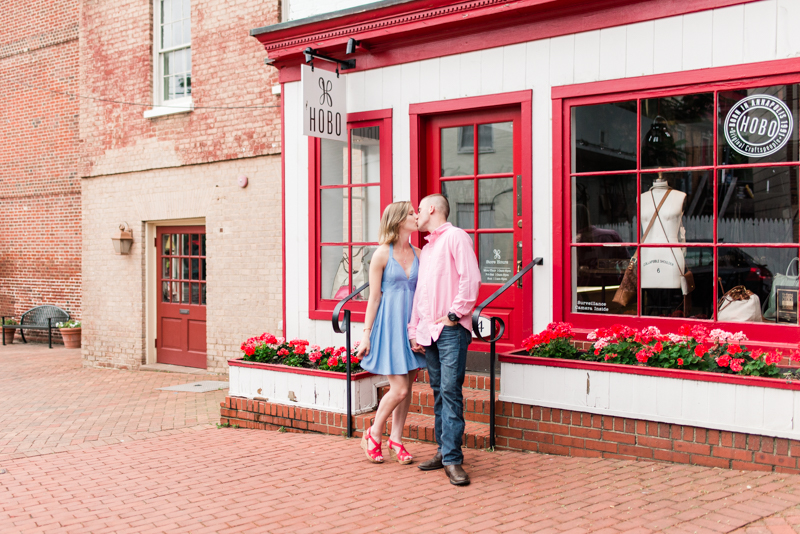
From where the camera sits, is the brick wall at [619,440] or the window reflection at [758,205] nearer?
the brick wall at [619,440]

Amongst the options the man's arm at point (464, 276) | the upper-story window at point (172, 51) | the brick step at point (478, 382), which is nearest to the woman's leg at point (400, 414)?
the man's arm at point (464, 276)

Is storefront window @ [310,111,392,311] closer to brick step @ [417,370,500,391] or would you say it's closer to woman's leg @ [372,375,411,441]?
brick step @ [417,370,500,391]

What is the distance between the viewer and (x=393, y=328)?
4.91m

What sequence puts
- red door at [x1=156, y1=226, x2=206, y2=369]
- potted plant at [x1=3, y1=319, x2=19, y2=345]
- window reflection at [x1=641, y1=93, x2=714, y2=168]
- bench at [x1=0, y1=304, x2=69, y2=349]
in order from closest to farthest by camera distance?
window reflection at [x1=641, y1=93, x2=714, y2=168]
red door at [x1=156, y1=226, x2=206, y2=369]
bench at [x1=0, y1=304, x2=69, y2=349]
potted plant at [x1=3, y1=319, x2=19, y2=345]

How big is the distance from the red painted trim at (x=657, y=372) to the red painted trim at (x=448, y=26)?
2.79m

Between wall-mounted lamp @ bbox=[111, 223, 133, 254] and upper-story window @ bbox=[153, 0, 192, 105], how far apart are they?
2.11 m

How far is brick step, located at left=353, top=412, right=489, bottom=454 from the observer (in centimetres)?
537

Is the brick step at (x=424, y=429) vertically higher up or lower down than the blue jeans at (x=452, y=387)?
lower down

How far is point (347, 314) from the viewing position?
5.75 meters

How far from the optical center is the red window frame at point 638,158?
5172 mm

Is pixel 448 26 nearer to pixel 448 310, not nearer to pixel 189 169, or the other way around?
pixel 448 310

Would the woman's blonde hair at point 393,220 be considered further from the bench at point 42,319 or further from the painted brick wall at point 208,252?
the bench at point 42,319

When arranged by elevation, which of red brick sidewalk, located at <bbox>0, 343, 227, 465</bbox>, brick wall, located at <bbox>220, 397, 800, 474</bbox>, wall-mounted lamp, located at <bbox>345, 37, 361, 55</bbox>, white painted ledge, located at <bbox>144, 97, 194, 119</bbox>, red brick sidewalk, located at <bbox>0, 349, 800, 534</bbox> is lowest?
red brick sidewalk, located at <bbox>0, 343, 227, 465</bbox>

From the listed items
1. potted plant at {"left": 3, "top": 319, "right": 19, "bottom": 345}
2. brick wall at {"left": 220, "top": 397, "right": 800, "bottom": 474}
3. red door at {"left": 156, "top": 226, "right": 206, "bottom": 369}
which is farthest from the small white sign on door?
potted plant at {"left": 3, "top": 319, "right": 19, "bottom": 345}
